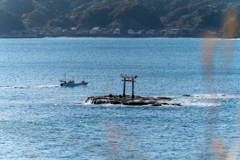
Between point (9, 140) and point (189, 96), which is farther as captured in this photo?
point (189, 96)

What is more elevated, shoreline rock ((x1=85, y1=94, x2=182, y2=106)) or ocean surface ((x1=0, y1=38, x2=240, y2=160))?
shoreline rock ((x1=85, y1=94, x2=182, y2=106))

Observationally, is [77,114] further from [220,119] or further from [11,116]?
[220,119]

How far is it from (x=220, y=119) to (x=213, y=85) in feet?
122

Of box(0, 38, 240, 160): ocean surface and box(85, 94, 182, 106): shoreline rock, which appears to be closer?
box(0, 38, 240, 160): ocean surface

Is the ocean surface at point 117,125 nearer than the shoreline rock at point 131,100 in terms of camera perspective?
Yes

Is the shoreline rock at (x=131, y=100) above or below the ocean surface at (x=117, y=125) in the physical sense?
above

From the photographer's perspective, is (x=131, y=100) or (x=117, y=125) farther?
(x=131, y=100)

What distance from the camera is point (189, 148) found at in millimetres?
48000

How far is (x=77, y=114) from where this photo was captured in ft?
210

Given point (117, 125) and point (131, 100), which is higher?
point (131, 100)

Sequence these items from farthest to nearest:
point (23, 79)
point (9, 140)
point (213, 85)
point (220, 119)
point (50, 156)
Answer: point (23, 79) → point (213, 85) → point (220, 119) → point (9, 140) → point (50, 156)

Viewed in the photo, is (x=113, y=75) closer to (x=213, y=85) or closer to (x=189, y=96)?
(x=213, y=85)

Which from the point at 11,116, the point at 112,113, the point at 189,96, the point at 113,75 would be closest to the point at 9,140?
the point at 11,116

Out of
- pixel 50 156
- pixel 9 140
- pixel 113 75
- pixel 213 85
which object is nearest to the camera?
pixel 50 156
